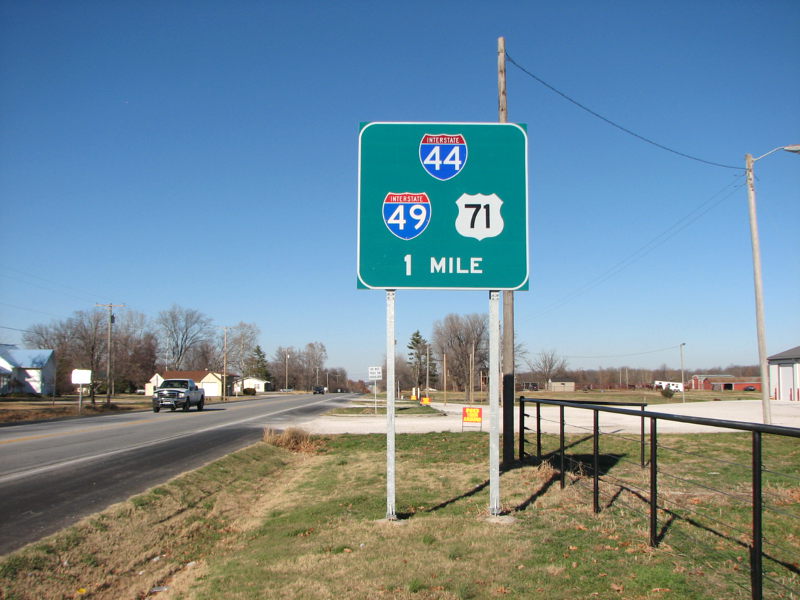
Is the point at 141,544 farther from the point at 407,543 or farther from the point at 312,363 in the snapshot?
the point at 312,363

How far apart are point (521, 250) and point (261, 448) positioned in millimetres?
10871

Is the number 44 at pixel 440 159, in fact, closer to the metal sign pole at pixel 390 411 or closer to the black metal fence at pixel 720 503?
the metal sign pole at pixel 390 411

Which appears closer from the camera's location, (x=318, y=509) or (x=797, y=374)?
(x=318, y=509)

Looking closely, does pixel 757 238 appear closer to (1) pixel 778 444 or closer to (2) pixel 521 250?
(1) pixel 778 444

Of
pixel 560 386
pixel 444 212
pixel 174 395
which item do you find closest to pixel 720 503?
pixel 444 212

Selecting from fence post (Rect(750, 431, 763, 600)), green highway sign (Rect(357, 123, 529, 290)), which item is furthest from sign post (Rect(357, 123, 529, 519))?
fence post (Rect(750, 431, 763, 600))

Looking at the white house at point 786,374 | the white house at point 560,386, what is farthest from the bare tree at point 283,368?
the white house at point 786,374

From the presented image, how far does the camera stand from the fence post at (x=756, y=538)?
3645 mm

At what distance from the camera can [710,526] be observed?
6.22 meters

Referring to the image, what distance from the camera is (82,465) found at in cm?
1304

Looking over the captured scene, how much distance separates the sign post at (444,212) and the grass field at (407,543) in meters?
1.09

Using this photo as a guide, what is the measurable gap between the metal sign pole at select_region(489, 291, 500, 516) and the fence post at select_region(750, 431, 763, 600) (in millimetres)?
3296

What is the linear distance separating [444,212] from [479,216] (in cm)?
43

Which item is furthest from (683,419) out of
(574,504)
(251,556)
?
(251,556)
